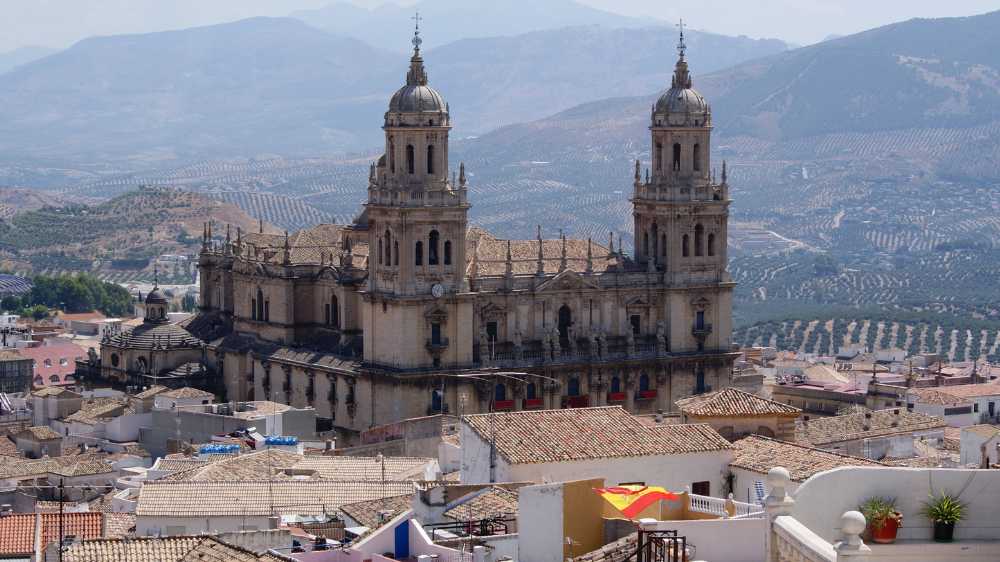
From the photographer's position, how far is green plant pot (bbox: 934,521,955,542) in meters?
20.5

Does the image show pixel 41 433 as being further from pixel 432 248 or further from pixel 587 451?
pixel 587 451

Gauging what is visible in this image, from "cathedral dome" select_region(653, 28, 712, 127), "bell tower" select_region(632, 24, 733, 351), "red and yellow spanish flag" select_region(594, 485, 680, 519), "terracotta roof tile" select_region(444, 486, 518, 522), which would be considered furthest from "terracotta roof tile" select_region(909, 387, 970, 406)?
"red and yellow spanish flag" select_region(594, 485, 680, 519)

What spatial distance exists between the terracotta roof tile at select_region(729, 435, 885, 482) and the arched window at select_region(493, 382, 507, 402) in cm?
4154

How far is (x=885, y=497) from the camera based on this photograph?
823 inches

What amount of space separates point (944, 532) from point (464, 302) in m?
64.2

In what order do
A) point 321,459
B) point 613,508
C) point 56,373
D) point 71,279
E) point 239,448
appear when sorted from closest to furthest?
point 613,508, point 321,459, point 239,448, point 56,373, point 71,279

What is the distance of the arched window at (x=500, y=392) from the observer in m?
84.1

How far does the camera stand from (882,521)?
2034 centimetres

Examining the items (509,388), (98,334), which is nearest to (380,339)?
(509,388)

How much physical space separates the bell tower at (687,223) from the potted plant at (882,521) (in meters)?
69.3

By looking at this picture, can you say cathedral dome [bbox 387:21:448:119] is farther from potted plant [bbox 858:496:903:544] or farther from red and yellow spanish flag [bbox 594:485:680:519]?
potted plant [bbox 858:496:903:544]

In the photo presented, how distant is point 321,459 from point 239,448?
801 centimetres

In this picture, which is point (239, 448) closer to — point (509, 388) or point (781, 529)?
point (509, 388)

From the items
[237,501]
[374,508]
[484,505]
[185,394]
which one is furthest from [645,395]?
[484,505]
